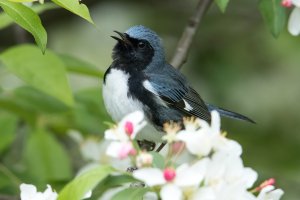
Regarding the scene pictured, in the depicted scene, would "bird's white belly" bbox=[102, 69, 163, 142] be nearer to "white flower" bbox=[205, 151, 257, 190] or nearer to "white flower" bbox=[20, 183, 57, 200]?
"white flower" bbox=[20, 183, 57, 200]

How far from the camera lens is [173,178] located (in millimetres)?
2373

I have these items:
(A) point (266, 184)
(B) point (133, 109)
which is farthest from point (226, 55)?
(A) point (266, 184)

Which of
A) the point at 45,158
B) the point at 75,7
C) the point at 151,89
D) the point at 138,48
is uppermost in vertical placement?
the point at 75,7

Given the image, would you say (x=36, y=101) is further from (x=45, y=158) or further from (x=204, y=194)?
(x=204, y=194)

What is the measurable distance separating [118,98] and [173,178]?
4.75 feet

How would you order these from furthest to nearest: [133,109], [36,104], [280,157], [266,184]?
[280,157], [36,104], [133,109], [266,184]

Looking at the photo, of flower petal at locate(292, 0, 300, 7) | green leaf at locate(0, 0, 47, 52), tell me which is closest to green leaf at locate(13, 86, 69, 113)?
flower petal at locate(292, 0, 300, 7)

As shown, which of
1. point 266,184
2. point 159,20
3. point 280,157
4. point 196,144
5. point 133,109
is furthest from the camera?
point 159,20

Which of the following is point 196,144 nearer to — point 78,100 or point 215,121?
point 215,121

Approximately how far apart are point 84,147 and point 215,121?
2.02 m

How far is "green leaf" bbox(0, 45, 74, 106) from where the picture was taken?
360 centimetres

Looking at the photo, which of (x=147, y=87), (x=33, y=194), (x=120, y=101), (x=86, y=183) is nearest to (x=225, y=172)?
(x=86, y=183)

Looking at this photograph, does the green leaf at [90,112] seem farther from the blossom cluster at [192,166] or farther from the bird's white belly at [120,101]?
the blossom cluster at [192,166]

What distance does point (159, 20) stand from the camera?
21.1 ft
